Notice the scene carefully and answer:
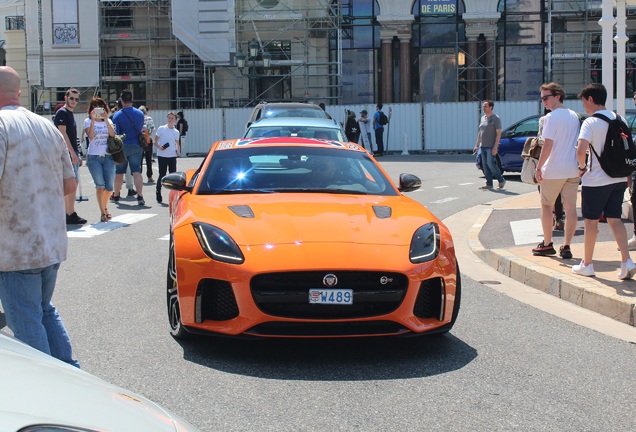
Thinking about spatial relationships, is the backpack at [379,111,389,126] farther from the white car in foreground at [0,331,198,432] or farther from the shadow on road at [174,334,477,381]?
the white car in foreground at [0,331,198,432]

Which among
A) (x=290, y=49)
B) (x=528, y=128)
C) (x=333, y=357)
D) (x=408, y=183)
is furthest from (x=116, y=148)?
(x=290, y=49)

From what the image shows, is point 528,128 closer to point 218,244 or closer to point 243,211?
point 243,211

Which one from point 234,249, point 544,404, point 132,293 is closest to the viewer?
point 544,404

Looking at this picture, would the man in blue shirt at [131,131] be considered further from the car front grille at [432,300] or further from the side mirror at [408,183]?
the car front grille at [432,300]

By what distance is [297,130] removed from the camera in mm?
14062

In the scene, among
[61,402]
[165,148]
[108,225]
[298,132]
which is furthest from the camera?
[165,148]

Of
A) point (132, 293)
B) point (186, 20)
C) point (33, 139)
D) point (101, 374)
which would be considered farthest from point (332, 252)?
point (186, 20)

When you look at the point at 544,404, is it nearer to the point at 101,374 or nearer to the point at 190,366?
the point at 190,366

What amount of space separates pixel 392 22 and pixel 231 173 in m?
31.6

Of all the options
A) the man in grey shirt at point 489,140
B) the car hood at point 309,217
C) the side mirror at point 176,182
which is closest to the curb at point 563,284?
the car hood at point 309,217

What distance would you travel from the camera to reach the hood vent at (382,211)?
655 cm

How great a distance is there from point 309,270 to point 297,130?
852cm

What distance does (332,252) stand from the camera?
584 cm

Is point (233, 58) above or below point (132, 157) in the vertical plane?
above
